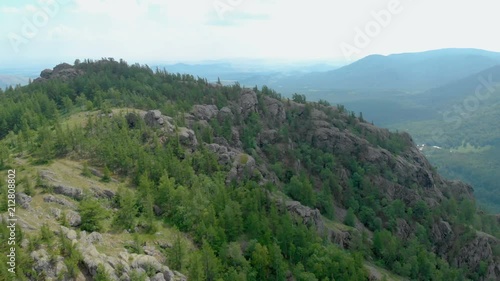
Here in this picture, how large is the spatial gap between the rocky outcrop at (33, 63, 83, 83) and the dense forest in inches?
52.1

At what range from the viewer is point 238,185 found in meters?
98.9

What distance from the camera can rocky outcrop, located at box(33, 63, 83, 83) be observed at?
173550 mm

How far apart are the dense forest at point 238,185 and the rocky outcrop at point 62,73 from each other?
132cm

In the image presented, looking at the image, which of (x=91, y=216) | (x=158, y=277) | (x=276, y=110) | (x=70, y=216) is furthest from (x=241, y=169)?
(x=276, y=110)

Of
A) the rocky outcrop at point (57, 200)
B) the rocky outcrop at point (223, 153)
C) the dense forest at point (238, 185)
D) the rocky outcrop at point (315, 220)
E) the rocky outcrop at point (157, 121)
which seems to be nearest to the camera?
the rocky outcrop at point (57, 200)

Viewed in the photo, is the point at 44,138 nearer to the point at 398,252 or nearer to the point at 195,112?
the point at 195,112

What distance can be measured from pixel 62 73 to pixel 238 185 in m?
129

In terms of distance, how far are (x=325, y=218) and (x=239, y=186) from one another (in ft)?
96.7

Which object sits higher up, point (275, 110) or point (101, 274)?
point (275, 110)

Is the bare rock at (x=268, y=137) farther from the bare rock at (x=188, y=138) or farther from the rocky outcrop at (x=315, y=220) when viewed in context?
the rocky outcrop at (x=315, y=220)

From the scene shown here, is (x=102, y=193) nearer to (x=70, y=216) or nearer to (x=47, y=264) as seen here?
(x=70, y=216)

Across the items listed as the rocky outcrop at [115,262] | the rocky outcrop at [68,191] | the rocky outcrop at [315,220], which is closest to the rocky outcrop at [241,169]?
the rocky outcrop at [315,220]

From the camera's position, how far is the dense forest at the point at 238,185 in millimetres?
64438

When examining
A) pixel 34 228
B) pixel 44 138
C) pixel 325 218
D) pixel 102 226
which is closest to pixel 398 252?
pixel 325 218
